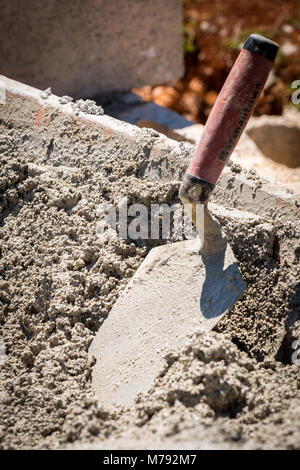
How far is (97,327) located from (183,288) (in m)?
0.36

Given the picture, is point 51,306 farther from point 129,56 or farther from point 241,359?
point 129,56

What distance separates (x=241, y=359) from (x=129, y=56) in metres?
2.76

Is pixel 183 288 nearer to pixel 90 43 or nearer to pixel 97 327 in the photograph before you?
pixel 97 327

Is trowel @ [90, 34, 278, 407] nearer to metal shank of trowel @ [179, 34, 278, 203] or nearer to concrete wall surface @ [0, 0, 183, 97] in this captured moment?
metal shank of trowel @ [179, 34, 278, 203]

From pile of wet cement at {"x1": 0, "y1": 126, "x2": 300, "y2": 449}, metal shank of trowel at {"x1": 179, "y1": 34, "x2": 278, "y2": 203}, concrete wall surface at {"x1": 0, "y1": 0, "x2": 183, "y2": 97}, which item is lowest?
pile of wet cement at {"x1": 0, "y1": 126, "x2": 300, "y2": 449}

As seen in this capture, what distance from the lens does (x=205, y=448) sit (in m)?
1.30

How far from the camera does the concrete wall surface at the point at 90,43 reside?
321 centimetres

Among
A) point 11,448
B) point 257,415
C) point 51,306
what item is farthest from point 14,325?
point 257,415

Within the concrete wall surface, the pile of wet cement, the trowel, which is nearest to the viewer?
the pile of wet cement

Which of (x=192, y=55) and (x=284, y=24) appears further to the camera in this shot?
(x=284, y=24)

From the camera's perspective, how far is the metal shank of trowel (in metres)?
1.49

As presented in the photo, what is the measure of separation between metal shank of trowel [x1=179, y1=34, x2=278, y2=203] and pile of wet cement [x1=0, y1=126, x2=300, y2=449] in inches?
12.2

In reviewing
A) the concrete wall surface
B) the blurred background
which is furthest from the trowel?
the blurred background
